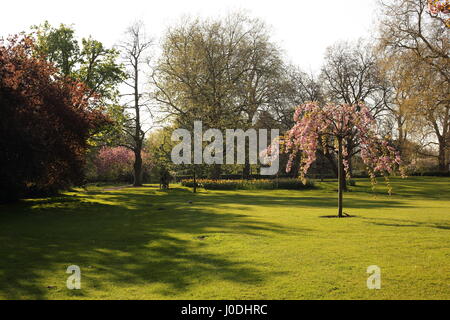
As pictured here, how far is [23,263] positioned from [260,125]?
33.0 meters

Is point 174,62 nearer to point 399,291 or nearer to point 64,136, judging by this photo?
point 64,136

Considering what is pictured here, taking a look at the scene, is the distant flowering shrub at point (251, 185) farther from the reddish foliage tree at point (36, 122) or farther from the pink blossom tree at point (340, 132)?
the pink blossom tree at point (340, 132)

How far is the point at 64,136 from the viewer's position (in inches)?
829

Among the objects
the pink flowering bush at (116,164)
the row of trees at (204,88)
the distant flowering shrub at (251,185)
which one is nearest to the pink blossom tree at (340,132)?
the row of trees at (204,88)

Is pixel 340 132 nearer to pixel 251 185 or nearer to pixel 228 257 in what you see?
pixel 228 257

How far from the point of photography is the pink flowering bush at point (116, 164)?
2312 inches

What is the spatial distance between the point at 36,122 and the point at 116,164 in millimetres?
43884

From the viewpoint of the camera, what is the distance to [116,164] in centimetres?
6178

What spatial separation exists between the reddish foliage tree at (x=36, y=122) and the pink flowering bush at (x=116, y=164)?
1409 inches

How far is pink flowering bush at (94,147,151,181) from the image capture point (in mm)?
58719

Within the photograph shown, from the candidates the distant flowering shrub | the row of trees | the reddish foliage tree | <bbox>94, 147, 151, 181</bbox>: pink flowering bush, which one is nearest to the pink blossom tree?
the row of trees

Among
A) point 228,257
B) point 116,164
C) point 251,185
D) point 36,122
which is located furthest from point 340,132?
point 116,164

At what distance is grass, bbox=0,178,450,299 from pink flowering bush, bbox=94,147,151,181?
43914 mm
